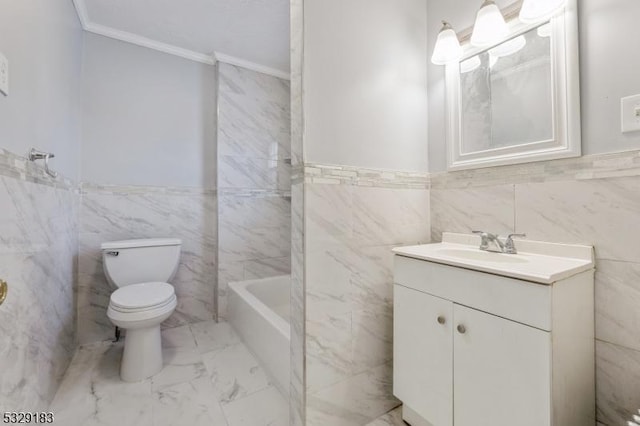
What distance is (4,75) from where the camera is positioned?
3.02 ft

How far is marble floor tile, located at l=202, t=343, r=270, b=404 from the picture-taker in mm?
1478

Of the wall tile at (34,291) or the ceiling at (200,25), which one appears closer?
the wall tile at (34,291)

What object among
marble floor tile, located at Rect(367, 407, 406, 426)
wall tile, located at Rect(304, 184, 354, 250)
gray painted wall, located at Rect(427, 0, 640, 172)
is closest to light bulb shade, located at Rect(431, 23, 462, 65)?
gray painted wall, located at Rect(427, 0, 640, 172)

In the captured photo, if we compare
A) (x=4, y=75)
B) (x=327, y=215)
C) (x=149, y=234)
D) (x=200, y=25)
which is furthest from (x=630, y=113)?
(x=149, y=234)

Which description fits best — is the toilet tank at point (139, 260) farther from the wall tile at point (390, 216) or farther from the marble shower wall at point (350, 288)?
the wall tile at point (390, 216)

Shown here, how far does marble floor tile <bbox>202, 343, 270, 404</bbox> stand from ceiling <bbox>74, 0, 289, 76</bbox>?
93.1 inches

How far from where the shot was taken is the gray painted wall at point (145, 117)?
200 cm

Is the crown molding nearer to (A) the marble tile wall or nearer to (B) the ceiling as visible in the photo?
(B) the ceiling

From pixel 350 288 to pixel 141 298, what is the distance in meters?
1.25

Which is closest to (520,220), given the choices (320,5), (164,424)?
(320,5)

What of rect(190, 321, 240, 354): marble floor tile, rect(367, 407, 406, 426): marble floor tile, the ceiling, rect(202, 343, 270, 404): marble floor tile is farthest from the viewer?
rect(190, 321, 240, 354): marble floor tile

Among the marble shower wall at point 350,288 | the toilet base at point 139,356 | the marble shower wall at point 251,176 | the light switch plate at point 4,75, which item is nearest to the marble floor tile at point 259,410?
the marble shower wall at point 350,288

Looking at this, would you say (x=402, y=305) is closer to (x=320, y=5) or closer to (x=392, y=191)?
(x=392, y=191)

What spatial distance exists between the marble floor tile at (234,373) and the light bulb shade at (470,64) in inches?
78.5
